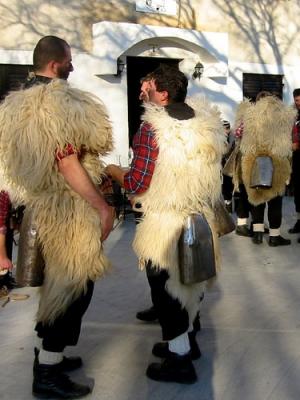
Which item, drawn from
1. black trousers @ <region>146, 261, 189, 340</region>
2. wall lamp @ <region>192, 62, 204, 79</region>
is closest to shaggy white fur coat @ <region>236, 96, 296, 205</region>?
black trousers @ <region>146, 261, 189, 340</region>

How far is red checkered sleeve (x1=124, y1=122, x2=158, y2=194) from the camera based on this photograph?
3033 mm

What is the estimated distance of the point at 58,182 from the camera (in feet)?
8.98

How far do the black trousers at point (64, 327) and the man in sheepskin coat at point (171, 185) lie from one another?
494 mm

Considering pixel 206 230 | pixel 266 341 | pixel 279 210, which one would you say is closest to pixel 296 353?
pixel 266 341

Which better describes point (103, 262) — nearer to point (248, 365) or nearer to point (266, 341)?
point (248, 365)

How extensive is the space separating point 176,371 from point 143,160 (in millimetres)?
1246

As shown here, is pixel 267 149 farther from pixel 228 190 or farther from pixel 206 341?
pixel 206 341

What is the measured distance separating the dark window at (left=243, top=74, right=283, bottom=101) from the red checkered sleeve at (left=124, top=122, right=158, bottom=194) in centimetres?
915

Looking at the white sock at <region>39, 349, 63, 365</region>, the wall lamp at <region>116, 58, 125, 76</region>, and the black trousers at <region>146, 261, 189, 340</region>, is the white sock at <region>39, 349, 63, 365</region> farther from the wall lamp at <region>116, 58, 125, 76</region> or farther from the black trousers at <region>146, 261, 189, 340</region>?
the wall lamp at <region>116, 58, 125, 76</region>

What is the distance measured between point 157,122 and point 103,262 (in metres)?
0.84

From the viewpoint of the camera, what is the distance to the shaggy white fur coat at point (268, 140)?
6238mm

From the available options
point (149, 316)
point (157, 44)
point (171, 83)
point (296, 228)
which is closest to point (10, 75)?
point (157, 44)

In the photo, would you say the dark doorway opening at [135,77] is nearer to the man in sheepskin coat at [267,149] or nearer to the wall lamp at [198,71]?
the wall lamp at [198,71]

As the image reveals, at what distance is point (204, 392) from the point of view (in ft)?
10.0
